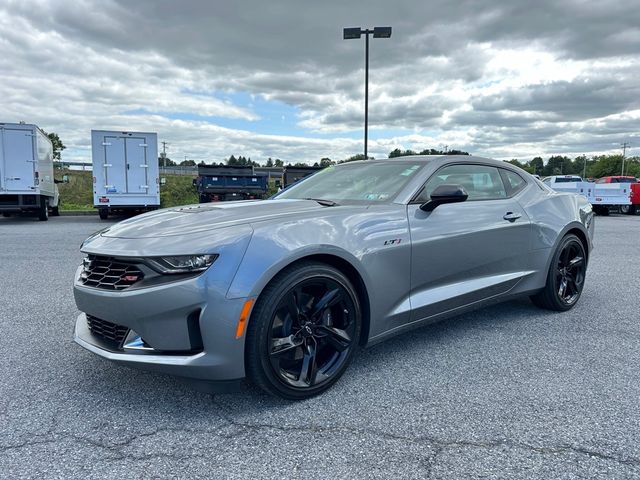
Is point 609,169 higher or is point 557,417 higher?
point 609,169

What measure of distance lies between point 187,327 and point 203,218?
2.48ft

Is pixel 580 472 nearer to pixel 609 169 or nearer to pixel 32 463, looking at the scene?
pixel 32 463

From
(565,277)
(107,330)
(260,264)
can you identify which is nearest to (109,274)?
(107,330)

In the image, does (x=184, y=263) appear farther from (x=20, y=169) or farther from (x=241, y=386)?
(x=20, y=169)

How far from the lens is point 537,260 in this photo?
414 cm

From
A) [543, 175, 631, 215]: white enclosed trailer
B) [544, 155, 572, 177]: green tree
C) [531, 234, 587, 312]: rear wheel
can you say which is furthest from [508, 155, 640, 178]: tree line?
[531, 234, 587, 312]: rear wheel

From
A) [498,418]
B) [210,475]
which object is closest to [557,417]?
[498,418]

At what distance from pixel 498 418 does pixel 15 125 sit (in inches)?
630

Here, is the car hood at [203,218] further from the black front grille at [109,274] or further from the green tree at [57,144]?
the green tree at [57,144]

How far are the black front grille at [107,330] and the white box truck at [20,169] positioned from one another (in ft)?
45.2

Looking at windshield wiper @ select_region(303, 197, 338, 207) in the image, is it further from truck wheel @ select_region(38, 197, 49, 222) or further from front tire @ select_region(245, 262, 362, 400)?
truck wheel @ select_region(38, 197, 49, 222)

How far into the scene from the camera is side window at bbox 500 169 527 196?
164 inches

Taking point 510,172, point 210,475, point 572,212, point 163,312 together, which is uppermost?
point 510,172

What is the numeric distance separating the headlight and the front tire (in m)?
0.34
